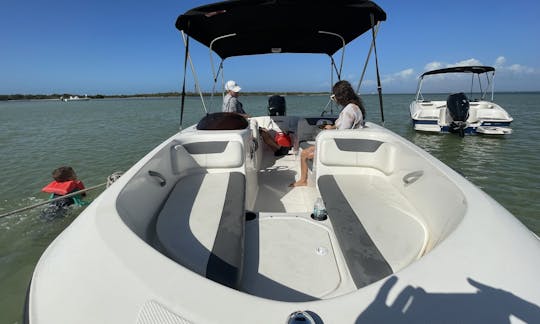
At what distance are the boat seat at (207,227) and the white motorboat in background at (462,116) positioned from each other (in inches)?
440

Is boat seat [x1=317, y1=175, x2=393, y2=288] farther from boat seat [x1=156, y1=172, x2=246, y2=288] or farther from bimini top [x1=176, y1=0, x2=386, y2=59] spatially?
bimini top [x1=176, y1=0, x2=386, y2=59]

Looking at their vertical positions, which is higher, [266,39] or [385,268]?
[266,39]

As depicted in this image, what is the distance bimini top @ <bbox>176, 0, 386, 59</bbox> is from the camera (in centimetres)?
290

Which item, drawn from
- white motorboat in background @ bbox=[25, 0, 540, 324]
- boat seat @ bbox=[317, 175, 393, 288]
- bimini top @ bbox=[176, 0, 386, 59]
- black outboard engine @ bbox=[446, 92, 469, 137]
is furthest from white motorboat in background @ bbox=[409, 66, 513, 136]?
boat seat @ bbox=[317, 175, 393, 288]

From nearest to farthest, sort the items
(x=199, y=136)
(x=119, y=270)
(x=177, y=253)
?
1. (x=119, y=270)
2. (x=177, y=253)
3. (x=199, y=136)

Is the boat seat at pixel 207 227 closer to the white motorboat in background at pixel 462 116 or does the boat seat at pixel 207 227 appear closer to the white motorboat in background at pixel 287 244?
the white motorboat in background at pixel 287 244

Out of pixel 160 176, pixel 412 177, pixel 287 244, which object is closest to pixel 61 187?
pixel 160 176

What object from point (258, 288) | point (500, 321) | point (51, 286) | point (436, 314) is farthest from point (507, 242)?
point (51, 286)

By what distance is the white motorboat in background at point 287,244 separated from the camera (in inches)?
30.3

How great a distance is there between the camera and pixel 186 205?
2098mm

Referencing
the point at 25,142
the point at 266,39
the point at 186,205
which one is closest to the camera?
the point at 186,205

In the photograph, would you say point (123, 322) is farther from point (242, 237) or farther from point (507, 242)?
point (507, 242)

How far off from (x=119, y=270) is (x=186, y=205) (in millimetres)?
1201

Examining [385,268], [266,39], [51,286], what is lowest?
[385,268]
